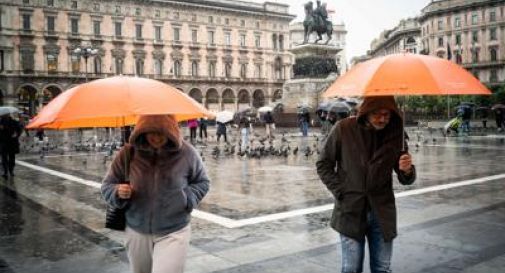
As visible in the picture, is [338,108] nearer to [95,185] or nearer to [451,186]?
[451,186]

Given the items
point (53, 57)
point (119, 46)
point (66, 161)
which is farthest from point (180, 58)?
point (66, 161)

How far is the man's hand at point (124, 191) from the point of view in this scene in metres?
3.24

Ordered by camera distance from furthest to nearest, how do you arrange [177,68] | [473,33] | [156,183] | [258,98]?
1. [258,98]
2. [473,33]
3. [177,68]
4. [156,183]

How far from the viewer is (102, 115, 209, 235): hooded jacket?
10.9 feet

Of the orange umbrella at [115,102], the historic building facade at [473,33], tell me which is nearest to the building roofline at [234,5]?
the historic building facade at [473,33]

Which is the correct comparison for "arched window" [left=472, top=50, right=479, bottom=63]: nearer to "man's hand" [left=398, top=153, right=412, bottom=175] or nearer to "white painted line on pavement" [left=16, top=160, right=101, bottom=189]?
"white painted line on pavement" [left=16, top=160, right=101, bottom=189]

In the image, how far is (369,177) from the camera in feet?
Answer: 11.7

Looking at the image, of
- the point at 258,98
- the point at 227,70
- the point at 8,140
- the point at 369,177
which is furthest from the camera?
the point at 258,98

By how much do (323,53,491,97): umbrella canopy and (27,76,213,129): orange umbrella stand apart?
1122mm

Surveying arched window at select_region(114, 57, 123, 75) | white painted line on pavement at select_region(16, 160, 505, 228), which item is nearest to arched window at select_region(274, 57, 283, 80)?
arched window at select_region(114, 57, 123, 75)

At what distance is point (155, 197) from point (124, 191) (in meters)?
0.20

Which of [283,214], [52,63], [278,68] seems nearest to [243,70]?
[278,68]

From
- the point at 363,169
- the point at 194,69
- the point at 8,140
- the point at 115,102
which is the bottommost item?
the point at 363,169

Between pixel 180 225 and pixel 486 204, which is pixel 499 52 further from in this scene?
pixel 180 225
